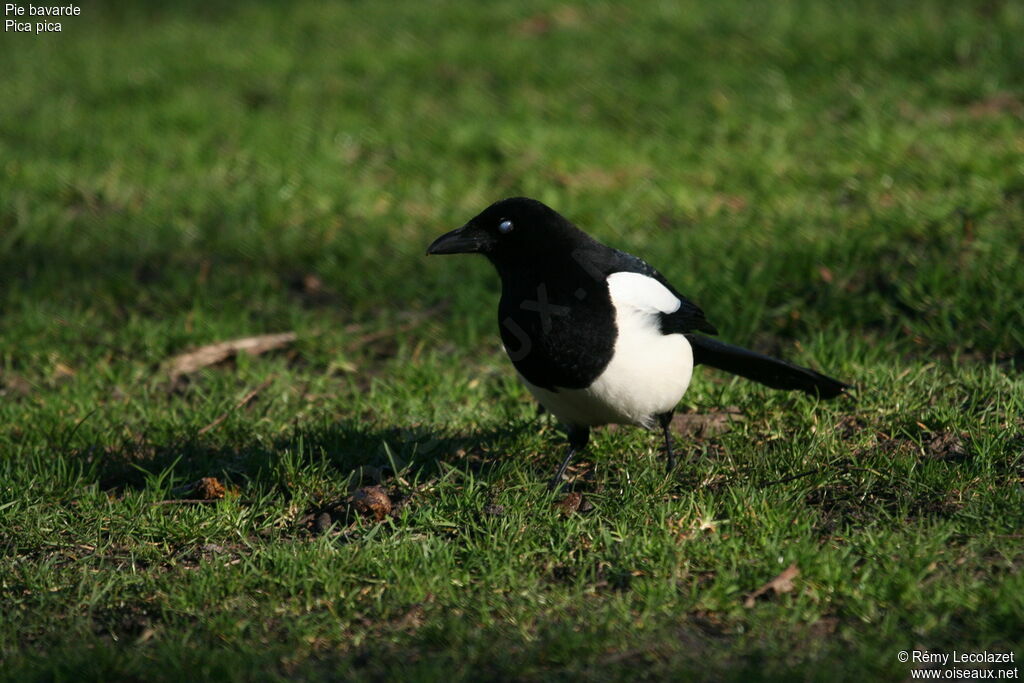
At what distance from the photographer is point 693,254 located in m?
6.21

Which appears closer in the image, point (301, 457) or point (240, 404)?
point (301, 457)

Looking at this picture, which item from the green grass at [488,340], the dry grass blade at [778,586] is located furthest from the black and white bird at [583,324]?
the dry grass blade at [778,586]

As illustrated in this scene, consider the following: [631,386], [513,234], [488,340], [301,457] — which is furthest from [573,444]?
[488,340]

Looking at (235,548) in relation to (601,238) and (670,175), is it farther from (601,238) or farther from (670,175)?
(670,175)

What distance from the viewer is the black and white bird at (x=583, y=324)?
13.1 ft

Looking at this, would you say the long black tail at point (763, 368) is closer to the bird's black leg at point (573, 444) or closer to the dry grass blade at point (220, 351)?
the bird's black leg at point (573, 444)

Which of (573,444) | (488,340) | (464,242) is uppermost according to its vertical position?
(464,242)

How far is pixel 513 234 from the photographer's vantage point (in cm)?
430

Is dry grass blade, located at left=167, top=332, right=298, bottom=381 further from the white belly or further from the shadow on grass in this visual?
the white belly

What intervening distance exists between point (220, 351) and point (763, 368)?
258 cm

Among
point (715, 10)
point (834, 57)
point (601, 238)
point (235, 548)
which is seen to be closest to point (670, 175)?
point (601, 238)

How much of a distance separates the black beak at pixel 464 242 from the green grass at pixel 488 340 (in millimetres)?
732

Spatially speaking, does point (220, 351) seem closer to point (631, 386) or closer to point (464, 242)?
point (464, 242)

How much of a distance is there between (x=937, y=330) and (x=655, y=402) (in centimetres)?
176
